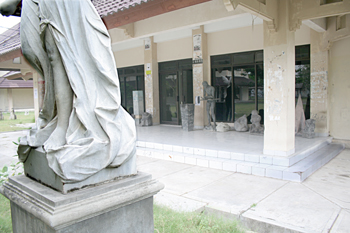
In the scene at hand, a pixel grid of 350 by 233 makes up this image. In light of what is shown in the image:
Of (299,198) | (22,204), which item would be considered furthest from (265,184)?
(22,204)

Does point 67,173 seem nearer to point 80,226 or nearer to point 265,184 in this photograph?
point 80,226

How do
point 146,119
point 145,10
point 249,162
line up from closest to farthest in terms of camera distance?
point 249,162, point 145,10, point 146,119

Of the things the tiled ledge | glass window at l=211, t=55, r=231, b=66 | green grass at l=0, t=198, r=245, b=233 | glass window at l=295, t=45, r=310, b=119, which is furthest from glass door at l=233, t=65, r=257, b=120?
green grass at l=0, t=198, r=245, b=233

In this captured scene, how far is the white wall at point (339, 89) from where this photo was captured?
745 cm

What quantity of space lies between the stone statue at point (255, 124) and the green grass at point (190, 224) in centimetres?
552

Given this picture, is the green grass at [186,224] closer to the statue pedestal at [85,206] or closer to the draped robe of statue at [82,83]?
the statue pedestal at [85,206]

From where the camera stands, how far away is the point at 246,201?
383cm

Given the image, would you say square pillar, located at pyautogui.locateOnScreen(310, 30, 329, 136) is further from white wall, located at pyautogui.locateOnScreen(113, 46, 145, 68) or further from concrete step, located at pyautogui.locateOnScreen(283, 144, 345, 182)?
white wall, located at pyautogui.locateOnScreen(113, 46, 145, 68)

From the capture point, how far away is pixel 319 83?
771cm

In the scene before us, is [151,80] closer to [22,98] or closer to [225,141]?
[225,141]

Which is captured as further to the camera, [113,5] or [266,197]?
[113,5]

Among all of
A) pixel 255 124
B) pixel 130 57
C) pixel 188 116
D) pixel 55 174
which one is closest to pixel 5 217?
pixel 55 174

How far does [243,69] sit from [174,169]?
4949 mm

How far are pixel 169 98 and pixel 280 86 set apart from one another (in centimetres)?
643
